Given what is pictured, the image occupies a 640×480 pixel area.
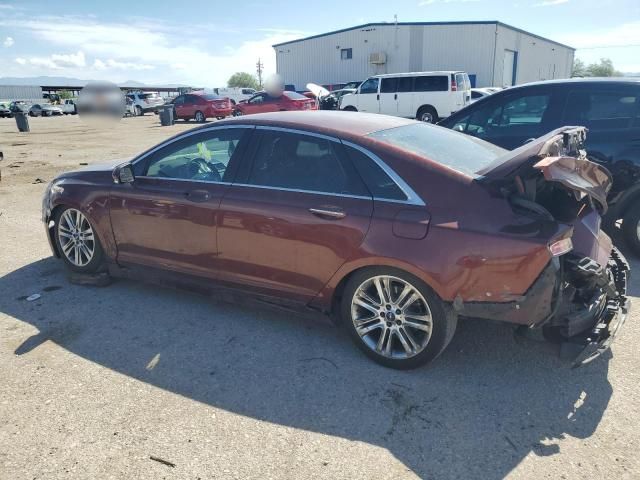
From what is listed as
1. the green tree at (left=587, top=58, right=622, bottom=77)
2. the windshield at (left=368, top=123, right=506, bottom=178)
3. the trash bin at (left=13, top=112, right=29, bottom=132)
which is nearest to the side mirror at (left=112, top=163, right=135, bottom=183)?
the windshield at (left=368, top=123, right=506, bottom=178)

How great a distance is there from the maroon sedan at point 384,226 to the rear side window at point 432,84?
1818 centimetres

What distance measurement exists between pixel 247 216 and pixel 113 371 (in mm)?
1389

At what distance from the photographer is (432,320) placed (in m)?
2.96

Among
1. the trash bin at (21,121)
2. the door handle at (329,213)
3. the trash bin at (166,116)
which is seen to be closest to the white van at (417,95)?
the trash bin at (166,116)

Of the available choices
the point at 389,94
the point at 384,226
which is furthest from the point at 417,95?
the point at 384,226

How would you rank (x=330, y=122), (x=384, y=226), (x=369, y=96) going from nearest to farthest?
1. (x=384, y=226)
2. (x=330, y=122)
3. (x=369, y=96)

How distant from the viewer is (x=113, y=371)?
3201 millimetres

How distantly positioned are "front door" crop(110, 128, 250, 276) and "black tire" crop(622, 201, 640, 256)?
13.1 feet

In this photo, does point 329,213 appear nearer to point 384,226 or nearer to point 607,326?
point 384,226

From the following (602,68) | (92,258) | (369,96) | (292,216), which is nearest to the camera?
(292,216)

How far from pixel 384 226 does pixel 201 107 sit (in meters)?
25.9

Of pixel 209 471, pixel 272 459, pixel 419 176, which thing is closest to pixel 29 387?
pixel 209 471

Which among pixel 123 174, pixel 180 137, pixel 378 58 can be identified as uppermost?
pixel 378 58

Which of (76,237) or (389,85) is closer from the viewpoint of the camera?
(76,237)
